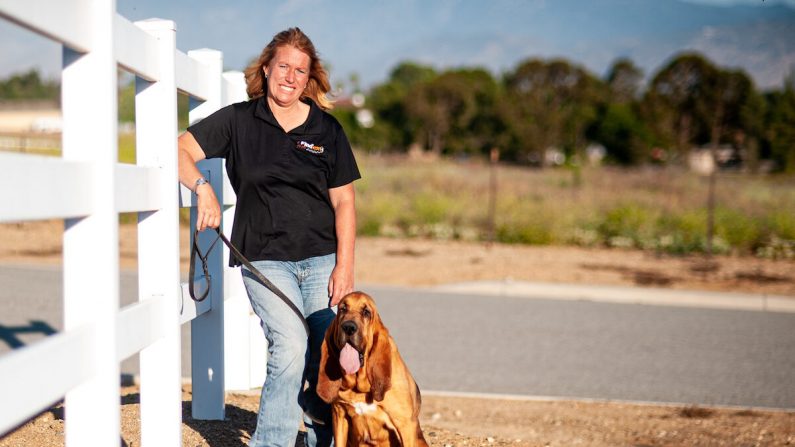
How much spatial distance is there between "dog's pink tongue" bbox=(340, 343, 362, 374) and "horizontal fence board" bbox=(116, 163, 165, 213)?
921 mm

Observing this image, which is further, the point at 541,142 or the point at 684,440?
the point at 541,142

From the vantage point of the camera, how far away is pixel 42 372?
258cm

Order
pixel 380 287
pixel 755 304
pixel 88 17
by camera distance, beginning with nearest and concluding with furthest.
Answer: pixel 88 17 < pixel 755 304 < pixel 380 287

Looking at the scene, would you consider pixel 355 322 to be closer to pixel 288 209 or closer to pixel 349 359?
pixel 349 359

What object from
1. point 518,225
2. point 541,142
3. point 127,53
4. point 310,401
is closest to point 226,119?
point 127,53

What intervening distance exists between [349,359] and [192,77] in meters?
1.68

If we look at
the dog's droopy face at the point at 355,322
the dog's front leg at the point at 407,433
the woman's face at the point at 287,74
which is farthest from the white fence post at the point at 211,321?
the dog's front leg at the point at 407,433

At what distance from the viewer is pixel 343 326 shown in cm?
363

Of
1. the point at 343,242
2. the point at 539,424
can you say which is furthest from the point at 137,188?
the point at 539,424

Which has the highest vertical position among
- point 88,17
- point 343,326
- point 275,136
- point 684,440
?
point 88,17

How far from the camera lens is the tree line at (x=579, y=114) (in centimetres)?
6631

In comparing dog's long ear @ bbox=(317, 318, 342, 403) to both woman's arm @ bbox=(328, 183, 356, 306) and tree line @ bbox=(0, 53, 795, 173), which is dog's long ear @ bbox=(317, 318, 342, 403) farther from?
tree line @ bbox=(0, 53, 795, 173)

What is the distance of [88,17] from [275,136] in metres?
1.44

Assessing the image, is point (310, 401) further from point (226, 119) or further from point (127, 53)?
point (127, 53)
